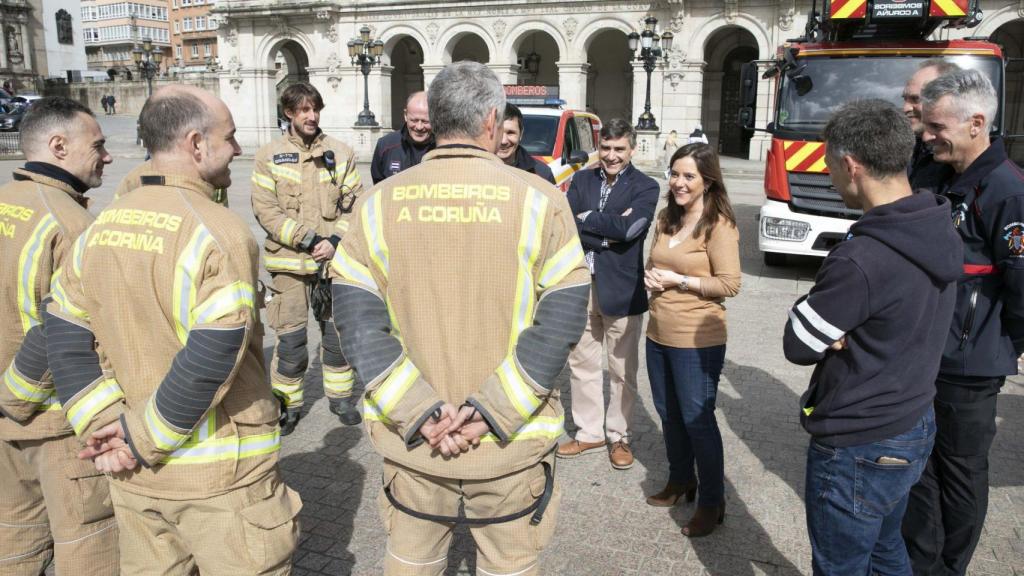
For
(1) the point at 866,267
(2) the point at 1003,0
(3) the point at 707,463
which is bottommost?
(3) the point at 707,463

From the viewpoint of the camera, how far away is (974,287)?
288cm

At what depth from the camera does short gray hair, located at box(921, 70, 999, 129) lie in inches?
110

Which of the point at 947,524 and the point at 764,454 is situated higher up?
the point at 947,524

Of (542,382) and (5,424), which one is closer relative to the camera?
(542,382)

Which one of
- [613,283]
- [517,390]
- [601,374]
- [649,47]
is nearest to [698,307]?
[613,283]

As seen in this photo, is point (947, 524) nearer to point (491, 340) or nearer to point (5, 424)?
point (491, 340)

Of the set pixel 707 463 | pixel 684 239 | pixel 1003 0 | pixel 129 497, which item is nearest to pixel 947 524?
pixel 707 463

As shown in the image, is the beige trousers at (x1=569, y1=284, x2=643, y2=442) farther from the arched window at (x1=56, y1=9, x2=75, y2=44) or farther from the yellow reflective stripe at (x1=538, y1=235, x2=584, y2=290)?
the arched window at (x1=56, y1=9, x2=75, y2=44)

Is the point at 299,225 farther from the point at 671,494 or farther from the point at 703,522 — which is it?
the point at 703,522

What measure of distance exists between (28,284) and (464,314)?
1.63m

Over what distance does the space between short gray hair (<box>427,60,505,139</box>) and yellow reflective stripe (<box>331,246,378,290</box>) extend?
18.4 inches

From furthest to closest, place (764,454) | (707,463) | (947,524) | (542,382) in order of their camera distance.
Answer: (764,454)
(707,463)
(947,524)
(542,382)

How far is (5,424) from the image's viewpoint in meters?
2.64

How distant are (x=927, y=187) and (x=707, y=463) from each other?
1.59 meters
